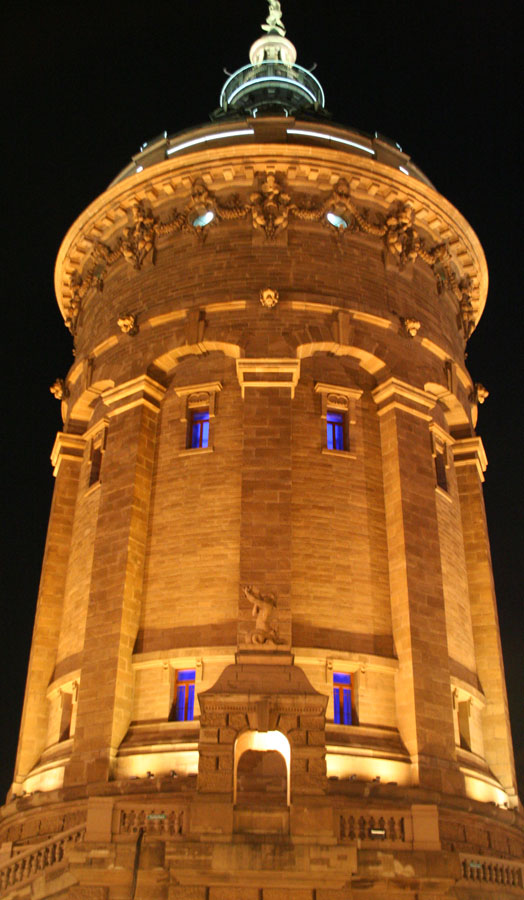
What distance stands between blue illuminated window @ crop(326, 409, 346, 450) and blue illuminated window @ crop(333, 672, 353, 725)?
7.79 m

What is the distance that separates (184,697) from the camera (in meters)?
28.7

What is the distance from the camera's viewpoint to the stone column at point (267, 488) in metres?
28.3

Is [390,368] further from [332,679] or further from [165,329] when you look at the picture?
[332,679]

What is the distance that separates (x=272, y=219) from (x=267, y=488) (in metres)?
10.6

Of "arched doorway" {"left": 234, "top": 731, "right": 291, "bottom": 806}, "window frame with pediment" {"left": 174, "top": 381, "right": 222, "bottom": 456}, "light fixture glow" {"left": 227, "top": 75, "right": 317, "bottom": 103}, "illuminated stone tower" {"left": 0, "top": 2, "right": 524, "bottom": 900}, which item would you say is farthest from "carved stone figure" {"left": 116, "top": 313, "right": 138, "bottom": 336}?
"light fixture glow" {"left": 227, "top": 75, "right": 317, "bottom": 103}

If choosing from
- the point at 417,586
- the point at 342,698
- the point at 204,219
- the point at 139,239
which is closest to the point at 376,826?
the point at 342,698

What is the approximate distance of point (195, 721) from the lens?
27.9 metres

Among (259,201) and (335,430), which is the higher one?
(259,201)

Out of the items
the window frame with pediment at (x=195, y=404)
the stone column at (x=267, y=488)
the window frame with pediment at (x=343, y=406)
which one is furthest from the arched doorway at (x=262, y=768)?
the window frame with pediment at (x=343, y=406)

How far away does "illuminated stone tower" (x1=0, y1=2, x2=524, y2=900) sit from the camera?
904 inches

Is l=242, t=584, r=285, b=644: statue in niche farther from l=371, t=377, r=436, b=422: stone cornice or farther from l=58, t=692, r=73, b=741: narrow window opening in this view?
l=371, t=377, r=436, b=422: stone cornice

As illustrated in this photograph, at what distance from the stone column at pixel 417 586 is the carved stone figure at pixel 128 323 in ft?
29.1

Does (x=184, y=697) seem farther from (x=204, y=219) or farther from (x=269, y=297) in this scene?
(x=204, y=219)

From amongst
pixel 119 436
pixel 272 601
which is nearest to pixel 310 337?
pixel 119 436
